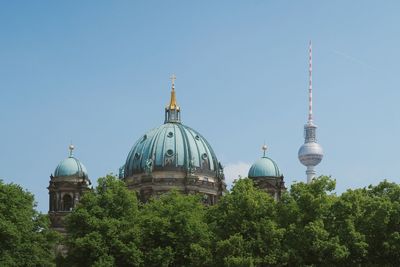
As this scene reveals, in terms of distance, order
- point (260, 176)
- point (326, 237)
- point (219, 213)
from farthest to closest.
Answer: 1. point (260, 176)
2. point (219, 213)
3. point (326, 237)

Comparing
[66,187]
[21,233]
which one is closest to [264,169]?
[66,187]

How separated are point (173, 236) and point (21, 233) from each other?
17150mm

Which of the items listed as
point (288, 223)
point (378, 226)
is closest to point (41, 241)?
point (288, 223)

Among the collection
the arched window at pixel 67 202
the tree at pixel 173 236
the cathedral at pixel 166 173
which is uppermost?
the cathedral at pixel 166 173

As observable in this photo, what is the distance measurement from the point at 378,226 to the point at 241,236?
486 inches

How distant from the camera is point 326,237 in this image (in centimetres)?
7981

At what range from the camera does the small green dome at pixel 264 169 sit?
154 m

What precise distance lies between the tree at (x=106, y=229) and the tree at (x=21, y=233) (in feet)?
15.8

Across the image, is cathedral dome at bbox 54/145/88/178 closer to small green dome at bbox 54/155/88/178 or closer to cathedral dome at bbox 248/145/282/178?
small green dome at bbox 54/155/88/178

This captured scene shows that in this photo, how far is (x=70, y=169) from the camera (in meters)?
153

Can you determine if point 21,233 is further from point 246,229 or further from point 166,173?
point 166,173

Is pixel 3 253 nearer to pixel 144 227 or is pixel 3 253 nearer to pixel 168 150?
pixel 144 227

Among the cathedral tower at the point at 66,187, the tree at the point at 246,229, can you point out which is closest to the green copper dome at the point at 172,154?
the cathedral tower at the point at 66,187

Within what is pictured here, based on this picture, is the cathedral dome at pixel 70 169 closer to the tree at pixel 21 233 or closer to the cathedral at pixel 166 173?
the cathedral at pixel 166 173
